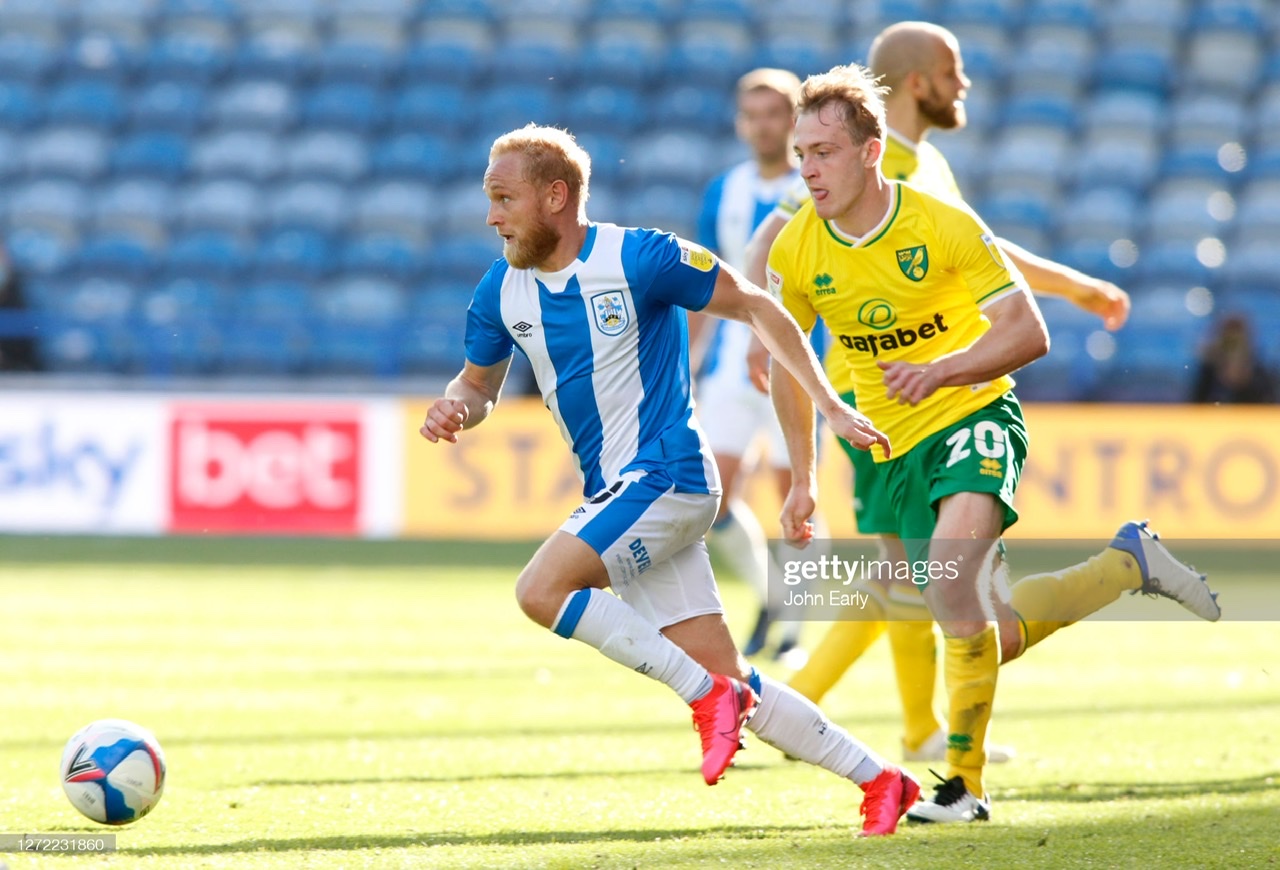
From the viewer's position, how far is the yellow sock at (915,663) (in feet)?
18.4

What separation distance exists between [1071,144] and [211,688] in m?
13.8

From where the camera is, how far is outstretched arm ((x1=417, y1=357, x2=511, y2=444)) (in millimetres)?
4371

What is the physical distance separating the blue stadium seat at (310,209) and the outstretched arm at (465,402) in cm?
1396

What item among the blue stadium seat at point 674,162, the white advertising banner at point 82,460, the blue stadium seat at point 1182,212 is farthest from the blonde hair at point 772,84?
the blue stadium seat at point 1182,212

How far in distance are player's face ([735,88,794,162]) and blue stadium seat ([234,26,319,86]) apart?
12.8m

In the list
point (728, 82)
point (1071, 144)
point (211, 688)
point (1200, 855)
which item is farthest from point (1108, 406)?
point (1200, 855)

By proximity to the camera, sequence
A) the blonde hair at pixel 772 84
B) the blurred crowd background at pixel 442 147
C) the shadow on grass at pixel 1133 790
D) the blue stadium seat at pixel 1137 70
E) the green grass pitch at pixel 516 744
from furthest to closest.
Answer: the blue stadium seat at pixel 1137 70 → the blurred crowd background at pixel 442 147 → the blonde hair at pixel 772 84 → the shadow on grass at pixel 1133 790 → the green grass pitch at pixel 516 744

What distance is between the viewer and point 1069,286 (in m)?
5.58

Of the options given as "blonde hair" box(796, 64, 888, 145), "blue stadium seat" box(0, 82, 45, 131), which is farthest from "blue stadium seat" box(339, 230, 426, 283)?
"blonde hair" box(796, 64, 888, 145)

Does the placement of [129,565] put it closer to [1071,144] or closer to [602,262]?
[602,262]

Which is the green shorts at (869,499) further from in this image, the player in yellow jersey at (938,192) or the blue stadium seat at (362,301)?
the blue stadium seat at (362,301)

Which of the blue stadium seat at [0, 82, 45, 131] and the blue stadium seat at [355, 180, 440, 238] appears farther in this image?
the blue stadium seat at [0, 82, 45, 131]

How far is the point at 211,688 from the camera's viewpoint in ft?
24.4

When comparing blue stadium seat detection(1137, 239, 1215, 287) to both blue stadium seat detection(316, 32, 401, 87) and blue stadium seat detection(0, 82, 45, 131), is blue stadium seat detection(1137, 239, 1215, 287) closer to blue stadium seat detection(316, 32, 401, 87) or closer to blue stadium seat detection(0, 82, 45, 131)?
blue stadium seat detection(316, 32, 401, 87)
